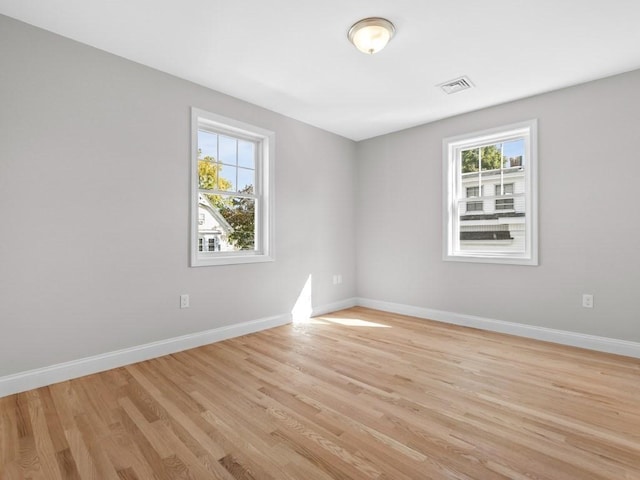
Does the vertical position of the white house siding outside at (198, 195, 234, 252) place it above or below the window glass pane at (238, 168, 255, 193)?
below

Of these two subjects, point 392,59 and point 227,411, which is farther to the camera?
point 392,59

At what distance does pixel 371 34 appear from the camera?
233cm

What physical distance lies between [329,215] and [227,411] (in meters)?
3.11

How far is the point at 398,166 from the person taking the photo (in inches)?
181

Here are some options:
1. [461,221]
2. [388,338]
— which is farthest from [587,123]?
[388,338]

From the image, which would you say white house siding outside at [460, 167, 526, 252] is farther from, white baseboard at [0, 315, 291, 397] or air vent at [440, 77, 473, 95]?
white baseboard at [0, 315, 291, 397]

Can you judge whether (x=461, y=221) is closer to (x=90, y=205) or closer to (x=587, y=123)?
(x=587, y=123)

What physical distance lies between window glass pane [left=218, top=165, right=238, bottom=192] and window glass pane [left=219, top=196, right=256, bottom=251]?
123 mm

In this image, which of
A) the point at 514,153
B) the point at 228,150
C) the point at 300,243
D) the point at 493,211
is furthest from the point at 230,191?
the point at 514,153

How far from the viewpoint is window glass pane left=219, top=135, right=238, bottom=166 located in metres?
3.54

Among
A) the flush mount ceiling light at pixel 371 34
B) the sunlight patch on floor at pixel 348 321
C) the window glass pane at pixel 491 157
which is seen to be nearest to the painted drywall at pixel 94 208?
the sunlight patch on floor at pixel 348 321

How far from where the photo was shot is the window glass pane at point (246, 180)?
3674 mm

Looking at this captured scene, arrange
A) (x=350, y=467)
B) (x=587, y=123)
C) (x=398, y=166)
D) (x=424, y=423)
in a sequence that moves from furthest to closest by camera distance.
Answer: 1. (x=398, y=166)
2. (x=587, y=123)
3. (x=424, y=423)
4. (x=350, y=467)

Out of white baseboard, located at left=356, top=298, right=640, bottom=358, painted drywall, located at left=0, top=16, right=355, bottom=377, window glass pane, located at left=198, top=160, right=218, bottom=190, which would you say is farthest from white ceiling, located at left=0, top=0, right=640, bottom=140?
white baseboard, located at left=356, top=298, right=640, bottom=358
